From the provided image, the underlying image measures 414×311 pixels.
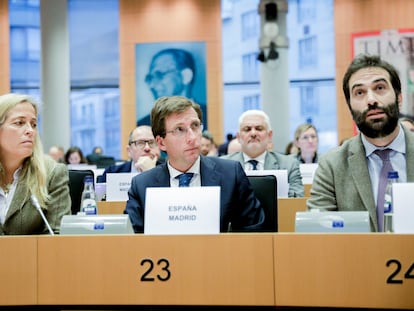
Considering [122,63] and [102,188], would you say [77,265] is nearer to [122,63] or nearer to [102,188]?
[102,188]

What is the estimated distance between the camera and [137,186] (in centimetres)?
309

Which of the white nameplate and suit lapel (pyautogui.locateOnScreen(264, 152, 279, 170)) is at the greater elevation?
suit lapel (pyautogui.locateOnScreen(264, 152, 279, 170))

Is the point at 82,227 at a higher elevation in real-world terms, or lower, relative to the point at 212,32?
lower

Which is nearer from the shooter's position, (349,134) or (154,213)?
(154,213)

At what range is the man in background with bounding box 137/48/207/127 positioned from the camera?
41.8 feet

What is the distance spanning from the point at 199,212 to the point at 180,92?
10.7 meters

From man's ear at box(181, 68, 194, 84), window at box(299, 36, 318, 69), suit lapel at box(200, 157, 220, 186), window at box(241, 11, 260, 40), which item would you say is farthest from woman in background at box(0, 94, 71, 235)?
window at box(241, 11, 260, 40)

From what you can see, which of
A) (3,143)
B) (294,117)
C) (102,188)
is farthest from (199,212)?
(294,117)

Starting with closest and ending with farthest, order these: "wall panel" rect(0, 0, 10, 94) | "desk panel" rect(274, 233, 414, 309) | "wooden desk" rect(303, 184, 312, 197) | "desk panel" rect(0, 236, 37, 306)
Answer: "desk panel" rect(274, 233, 414, 309) < "desk panel" rect(0, 236, 37, 306) < "wooden desk" rect(303, 184, 312, 197) < "wall panel" rect(0, 0, 10, 94)

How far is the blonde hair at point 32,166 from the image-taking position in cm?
296

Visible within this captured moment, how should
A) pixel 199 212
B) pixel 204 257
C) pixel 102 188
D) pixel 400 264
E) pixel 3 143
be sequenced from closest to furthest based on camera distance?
pixel 400 264 < pixel 204 257 < pixel 199 212 < pixel 3 143 < pixel 102 188

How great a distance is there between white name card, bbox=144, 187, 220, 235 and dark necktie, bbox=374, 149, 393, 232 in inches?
31.6

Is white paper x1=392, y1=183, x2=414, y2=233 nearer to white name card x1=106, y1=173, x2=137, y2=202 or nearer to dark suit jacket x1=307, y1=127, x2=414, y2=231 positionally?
dark suit jacket x1=307, y1=127, x2=414, y2=231

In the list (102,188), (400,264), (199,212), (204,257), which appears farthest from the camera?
(102,188)
